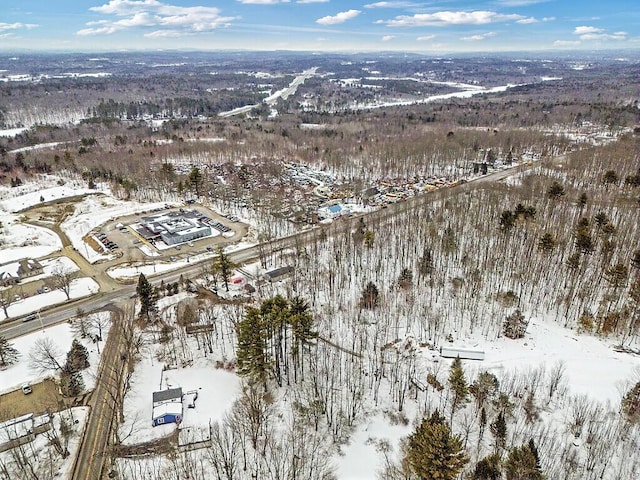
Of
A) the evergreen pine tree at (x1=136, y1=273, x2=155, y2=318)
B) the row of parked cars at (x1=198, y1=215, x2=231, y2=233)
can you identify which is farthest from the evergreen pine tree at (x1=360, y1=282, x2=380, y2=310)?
the row of parked cars at (x1=198, y1=215, x2=231, y2=233)

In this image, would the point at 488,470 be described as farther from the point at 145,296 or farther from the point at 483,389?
the point at 145,296

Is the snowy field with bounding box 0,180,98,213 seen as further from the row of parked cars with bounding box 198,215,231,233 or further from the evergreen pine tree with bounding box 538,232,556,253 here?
the evergreen pine tree with bounding box 538,232,556,253

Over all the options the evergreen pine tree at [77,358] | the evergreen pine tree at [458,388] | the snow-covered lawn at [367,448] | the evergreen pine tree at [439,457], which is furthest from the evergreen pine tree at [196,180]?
the evergreen pine tree at [439,457]

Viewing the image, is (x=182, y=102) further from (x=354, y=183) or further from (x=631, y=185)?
(x=631, y=185)

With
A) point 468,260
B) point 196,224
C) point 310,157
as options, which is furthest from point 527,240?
point 310,157

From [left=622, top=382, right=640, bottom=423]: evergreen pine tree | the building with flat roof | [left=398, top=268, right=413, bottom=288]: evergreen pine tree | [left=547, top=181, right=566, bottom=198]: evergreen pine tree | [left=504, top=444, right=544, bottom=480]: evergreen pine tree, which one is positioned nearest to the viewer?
[left=504, top=444, right=544, bottom=480]: evergreen pine tree
